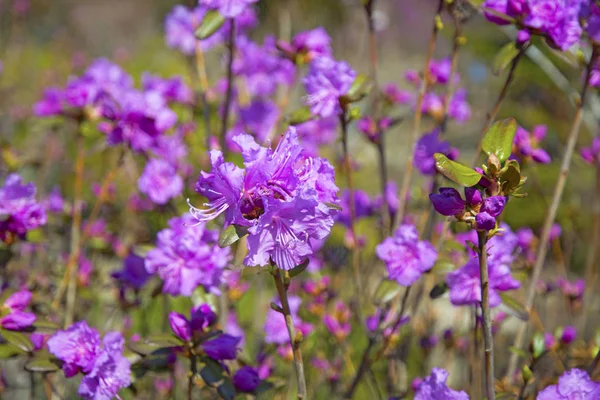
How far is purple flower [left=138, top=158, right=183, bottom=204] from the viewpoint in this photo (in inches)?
80.5

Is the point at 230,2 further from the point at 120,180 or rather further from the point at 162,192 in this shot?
the point at 120,180

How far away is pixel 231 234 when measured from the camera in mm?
1019

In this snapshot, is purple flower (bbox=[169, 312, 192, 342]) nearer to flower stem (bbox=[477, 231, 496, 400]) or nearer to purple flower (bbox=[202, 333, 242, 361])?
purple flower (bbox=[202, 333, 242, 361])

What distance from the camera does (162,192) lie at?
206 centimetres

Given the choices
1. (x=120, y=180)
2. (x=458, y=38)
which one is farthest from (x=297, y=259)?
(x=120, y=180)

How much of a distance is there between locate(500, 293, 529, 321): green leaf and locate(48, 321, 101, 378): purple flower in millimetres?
867

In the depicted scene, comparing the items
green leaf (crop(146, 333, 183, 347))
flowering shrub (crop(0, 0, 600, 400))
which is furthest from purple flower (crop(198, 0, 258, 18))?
green leaf (crop(146, 333, 183, 347))

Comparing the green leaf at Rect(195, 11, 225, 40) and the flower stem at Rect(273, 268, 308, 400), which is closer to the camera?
the flower stem at Rect(273, 268, 308, 400)

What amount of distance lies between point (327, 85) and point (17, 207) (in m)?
0.82

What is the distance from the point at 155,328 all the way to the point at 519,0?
2253 millimetres

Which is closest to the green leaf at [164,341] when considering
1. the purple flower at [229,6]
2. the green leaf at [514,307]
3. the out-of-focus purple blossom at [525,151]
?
the green leaf at [514,307]

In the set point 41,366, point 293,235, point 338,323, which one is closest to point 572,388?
point 293,235

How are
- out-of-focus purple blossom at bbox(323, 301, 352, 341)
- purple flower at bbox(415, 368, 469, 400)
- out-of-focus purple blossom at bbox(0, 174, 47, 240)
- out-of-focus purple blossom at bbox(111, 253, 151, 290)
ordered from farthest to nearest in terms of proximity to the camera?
1. out-of-focus purple blossom at bbox(323, 301, 352, 341)
2. out-of-focus purple blossom at bbox(111, 253, 151, 290)
3. out-of-focus purple blossom at bbox(0, 174, 47, 240)
4. purple flower at bbox(415, 368, 469, 400)

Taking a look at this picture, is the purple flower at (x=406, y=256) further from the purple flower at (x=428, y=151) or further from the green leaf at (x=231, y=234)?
the green leaf at (x=231, y=234)
